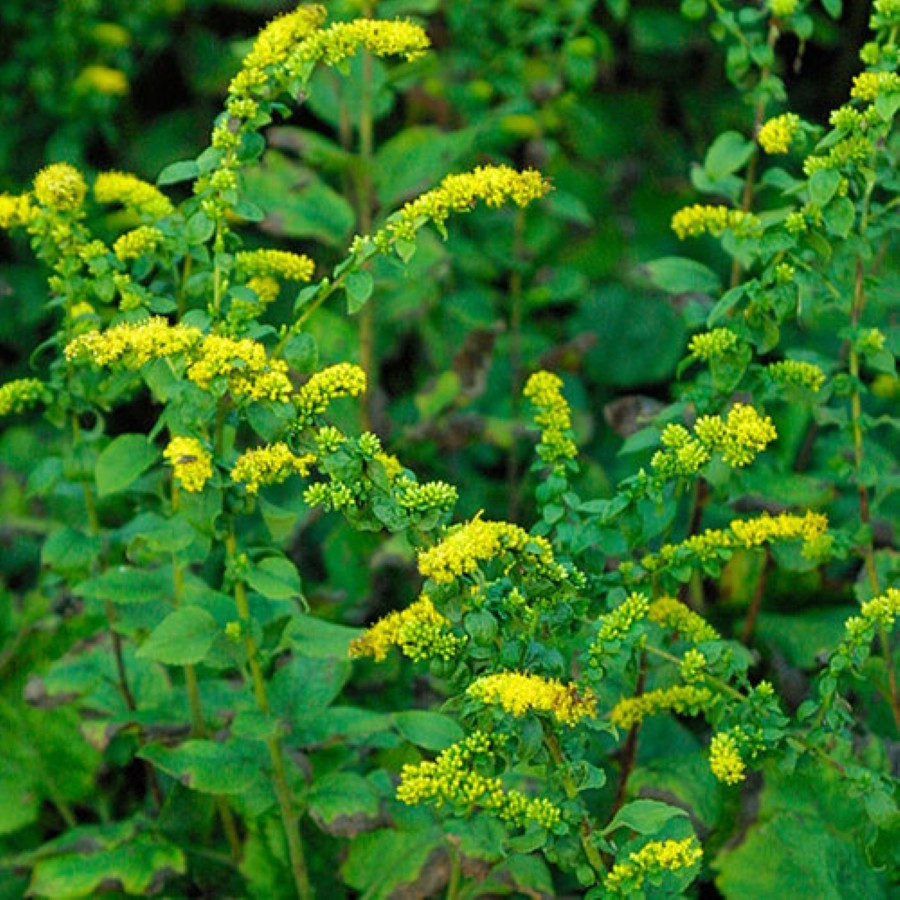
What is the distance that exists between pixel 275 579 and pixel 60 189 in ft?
1.99

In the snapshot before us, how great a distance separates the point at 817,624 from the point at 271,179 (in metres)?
1.43

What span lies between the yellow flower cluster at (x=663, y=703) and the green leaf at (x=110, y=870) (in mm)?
758

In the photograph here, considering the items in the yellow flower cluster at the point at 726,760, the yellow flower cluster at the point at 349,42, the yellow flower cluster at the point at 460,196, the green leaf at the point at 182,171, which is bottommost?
the yellow flower cluster at the point at 726,760

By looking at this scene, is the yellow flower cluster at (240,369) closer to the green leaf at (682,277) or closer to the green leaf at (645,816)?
the green leaf at (645,816)

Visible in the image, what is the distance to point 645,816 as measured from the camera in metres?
1.84

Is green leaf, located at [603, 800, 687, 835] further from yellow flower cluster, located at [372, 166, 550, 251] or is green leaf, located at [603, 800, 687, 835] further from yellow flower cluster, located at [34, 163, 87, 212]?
yellow flower cluster, located at [34, 163, 87, 212]

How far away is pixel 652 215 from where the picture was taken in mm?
4223

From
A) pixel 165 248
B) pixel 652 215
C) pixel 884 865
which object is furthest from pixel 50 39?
pixel 884 865

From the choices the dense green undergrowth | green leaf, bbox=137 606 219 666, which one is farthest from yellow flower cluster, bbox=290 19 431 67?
green leaf, bbox=137 606 219 666

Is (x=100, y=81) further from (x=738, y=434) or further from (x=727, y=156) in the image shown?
(x=738, y=434)

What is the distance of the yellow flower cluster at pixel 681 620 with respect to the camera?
6.85 feet

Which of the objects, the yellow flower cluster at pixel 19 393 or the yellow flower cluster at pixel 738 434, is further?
the yellow flower cluster at pixel 19 393

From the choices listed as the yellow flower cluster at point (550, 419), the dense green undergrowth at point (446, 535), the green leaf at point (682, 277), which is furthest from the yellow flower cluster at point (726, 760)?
the green leaf at point (682, 277)

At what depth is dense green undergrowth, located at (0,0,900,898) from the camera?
187cm
